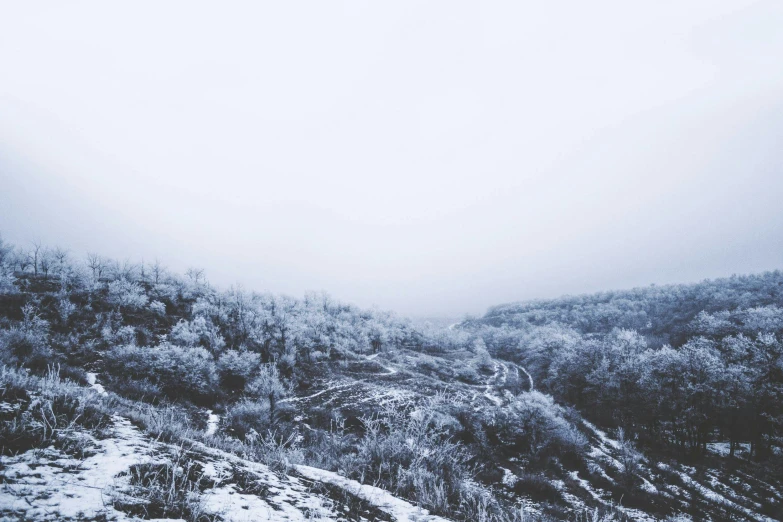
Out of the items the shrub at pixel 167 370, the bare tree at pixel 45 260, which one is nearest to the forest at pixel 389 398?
the shrub at pixel 167 370

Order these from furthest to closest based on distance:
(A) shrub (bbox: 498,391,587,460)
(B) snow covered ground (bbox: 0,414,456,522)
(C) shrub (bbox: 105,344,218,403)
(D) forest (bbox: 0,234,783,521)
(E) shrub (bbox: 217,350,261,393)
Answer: (A) shrub (bbox: 498,391,587,460) → (E) shrub (bbox: 217,350,261,393) → (C) shrub (bbox: 105,344,218,403) → (D) forest (bbox: 0,234,783,521) → (B) snow covered ground (bbox: 0,414,456,522)

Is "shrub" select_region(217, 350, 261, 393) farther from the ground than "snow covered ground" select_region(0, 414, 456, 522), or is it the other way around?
"snow covered ground" select_region(0, 414, 456, 522)

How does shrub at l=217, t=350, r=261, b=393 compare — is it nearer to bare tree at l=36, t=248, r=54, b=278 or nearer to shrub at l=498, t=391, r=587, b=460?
bare tree at l=36, t=248, r=54, b=278

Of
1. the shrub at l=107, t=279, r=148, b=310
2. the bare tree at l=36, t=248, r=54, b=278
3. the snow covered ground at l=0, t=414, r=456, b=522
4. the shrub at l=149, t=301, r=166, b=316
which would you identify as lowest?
the shrub at l=149, t=301, r=166, b=316

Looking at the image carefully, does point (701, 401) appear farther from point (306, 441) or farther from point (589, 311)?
point (589, 311)

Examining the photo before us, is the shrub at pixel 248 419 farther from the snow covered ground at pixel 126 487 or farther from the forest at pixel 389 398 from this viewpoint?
the snow covered ground at pixel 126 487

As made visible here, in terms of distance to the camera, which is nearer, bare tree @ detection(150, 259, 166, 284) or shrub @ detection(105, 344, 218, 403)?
shrub @ detection(105, 344, 218, 403)

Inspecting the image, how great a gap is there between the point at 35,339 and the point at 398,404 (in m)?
22.4

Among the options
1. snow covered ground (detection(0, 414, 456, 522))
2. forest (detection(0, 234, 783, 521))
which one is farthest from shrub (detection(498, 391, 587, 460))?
snow covered ground (detection(0, 414, 456, 522))

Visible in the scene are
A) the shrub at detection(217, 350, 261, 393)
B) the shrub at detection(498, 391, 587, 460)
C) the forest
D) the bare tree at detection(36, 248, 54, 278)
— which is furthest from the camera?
the bare tree at detection(36, 248, 54, 278)

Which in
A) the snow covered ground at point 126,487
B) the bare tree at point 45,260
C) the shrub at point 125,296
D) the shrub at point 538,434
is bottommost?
the shrub at point 538,434


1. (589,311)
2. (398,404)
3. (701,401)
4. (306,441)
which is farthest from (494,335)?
(306,441)

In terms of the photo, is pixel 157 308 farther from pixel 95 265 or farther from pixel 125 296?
pixel 95 265

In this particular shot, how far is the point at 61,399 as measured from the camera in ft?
11.9
